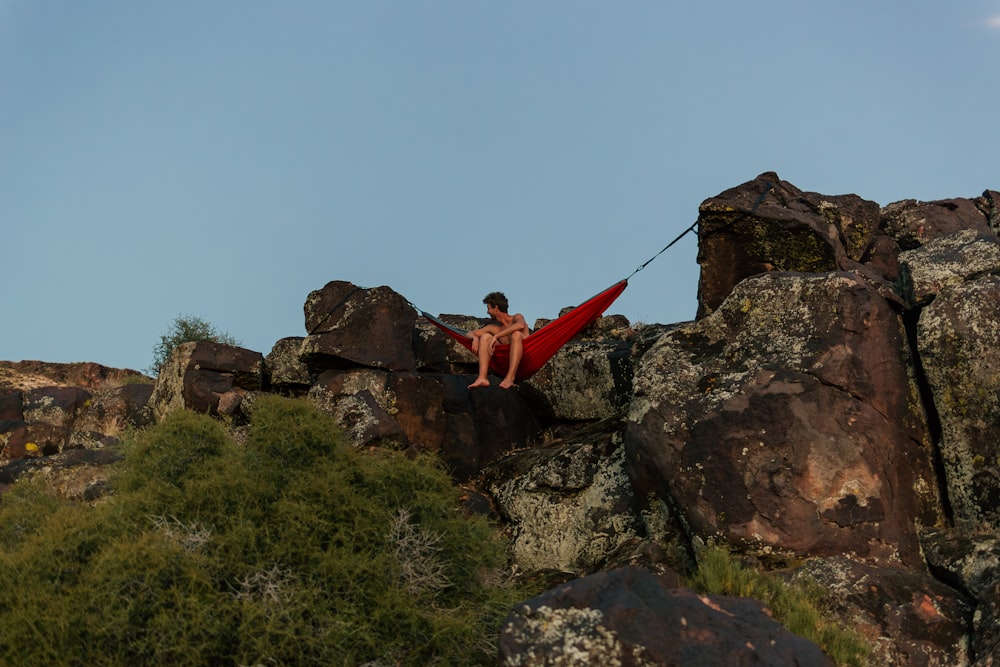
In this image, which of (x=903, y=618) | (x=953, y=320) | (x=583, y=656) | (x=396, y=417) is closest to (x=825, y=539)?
(x=903, y=618)

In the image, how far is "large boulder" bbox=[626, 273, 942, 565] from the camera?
1009 cm

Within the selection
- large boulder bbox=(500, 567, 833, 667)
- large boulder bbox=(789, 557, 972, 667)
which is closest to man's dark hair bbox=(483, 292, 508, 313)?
large boulder bbox=(789, 557, 972, 667)

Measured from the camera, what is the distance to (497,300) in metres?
14.8

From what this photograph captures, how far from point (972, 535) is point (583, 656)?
206 inches

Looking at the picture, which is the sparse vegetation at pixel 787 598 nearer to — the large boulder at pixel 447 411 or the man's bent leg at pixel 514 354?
the man's bent leg at pixel 514 354

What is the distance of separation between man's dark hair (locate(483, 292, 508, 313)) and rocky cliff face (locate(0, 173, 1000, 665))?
1572mm

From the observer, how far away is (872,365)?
10773mm

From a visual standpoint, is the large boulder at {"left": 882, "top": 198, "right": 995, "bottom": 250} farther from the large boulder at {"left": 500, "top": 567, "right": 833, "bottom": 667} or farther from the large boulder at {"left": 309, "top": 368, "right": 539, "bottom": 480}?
the large boulder at {"left": 500, "top": 567, "right": 833, "bottom": 667}

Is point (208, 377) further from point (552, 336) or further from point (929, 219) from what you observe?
point (929, 219)

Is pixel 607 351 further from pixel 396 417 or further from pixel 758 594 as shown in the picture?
pixel 758 594

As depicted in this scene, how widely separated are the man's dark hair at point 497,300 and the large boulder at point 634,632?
771cm

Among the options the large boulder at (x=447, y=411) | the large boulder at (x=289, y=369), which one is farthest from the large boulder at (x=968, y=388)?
the large boulder at (x=289, y=369)

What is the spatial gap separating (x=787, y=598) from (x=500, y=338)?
20.7ft

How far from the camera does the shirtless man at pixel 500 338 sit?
14.0 meters
